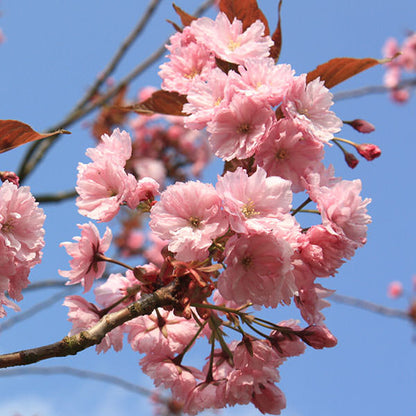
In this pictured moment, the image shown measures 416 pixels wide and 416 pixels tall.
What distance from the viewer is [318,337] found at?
139cm

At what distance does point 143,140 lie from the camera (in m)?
6.62

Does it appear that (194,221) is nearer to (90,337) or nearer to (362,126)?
(90,337)

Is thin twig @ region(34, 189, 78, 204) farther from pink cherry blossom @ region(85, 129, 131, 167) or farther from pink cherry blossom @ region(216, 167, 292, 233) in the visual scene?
pink cherry blossom @ region(216, 167, 292, 233)

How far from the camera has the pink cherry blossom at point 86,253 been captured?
1.39 meters

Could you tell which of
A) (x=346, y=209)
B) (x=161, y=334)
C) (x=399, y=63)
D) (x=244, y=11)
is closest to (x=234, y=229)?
(x=346, y=209)

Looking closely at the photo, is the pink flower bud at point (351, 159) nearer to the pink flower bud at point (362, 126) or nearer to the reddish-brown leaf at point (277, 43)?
the pink flower bud at point (362, 126)

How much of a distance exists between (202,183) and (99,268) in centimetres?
44

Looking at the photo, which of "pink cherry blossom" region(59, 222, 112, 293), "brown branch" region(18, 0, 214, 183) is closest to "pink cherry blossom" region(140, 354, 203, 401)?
"pink cherry blossom" region(59, 222, 112, 293)

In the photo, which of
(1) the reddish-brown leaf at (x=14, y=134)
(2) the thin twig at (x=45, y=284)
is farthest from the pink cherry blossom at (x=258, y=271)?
(2) the thin twig at (x=45, y=284)

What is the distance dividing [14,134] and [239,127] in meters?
0.55

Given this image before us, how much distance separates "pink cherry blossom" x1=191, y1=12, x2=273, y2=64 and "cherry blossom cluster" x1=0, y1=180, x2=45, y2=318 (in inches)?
28.4

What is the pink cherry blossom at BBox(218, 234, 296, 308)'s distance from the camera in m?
1.15

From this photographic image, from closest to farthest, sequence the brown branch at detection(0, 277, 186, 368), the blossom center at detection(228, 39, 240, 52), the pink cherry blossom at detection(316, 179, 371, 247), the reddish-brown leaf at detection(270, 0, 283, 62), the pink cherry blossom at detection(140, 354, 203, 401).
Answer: the brown branch at detection(0, 277, 186, 368) → the pink cherry blossom at detection(316, 179, 371, 247) → the pink cherry blossom at detection(140, 354, 203, 401) → the blossom center at detection(228, 39, 240, 52) → the reddish-brown leaf at detection(270, 0, 283, 62)

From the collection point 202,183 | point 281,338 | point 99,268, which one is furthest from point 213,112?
point 281,338
